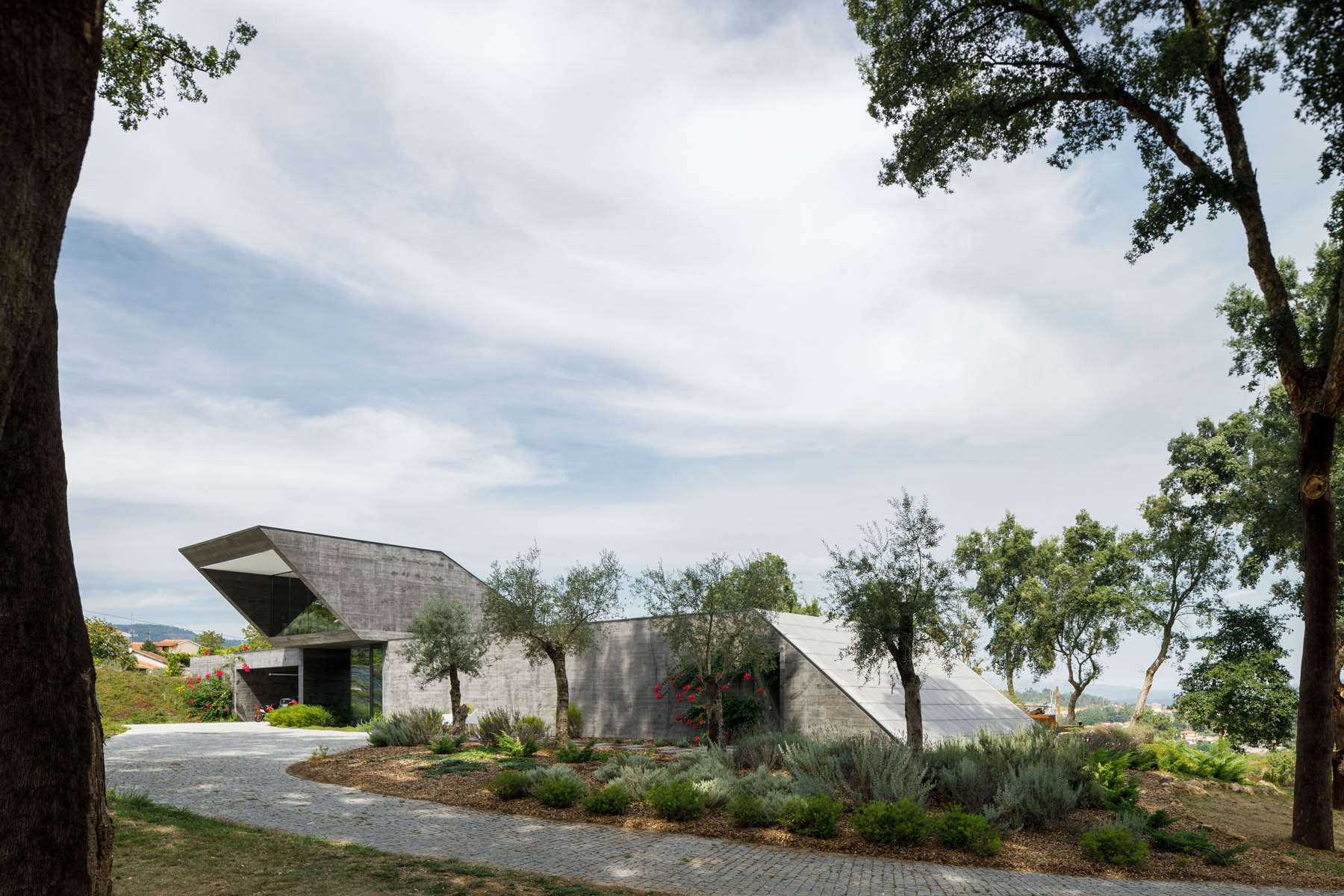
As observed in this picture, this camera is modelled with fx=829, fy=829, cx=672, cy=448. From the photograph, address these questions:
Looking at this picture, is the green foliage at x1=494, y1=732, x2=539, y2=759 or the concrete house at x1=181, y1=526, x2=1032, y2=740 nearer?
the green foliage at x1=494, y1=732, x2=539, y2=759

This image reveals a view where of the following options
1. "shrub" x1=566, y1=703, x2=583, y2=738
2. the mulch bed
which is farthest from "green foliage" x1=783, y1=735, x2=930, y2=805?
"shrub" x1=566, y1=703, x2=583, y2=738

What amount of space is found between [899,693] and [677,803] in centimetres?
1118

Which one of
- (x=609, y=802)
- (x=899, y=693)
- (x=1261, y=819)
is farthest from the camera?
(x=899, y=693)

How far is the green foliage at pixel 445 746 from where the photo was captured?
55.5ft

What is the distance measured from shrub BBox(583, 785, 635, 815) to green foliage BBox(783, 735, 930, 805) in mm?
2396

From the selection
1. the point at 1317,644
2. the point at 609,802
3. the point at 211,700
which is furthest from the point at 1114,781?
the point at 211,700

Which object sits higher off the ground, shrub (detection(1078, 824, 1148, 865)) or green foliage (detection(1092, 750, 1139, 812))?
shrub (detection(1078, 824, 1148, 865))

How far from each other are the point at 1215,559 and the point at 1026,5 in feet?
87.1

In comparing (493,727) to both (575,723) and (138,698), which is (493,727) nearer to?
(575,723)

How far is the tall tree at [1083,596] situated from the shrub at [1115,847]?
2725cm

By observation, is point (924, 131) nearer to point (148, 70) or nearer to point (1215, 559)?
point (148, 70)

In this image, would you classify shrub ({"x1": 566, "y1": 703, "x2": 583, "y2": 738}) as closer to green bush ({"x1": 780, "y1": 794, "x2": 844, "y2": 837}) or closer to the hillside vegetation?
green bush ({"x1": 780, "y1": 794, "x2": 844, "y2": 837})

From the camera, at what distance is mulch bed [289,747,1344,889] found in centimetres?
906

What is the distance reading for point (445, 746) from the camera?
56.1ft
